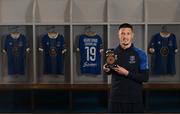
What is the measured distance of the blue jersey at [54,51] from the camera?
233 inches

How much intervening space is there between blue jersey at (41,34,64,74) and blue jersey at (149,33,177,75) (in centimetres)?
152

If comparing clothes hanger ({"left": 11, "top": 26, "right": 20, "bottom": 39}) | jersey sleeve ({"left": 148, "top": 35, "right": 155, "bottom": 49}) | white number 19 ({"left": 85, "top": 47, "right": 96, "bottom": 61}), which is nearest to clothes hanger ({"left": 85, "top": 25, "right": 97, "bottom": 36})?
white number 19 ({"left": 85, "top": 47, "right": 96, "bottom": 61})

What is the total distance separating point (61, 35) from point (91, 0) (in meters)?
0.80

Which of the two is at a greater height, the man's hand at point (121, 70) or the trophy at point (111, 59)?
the trophy at point (111, 59)

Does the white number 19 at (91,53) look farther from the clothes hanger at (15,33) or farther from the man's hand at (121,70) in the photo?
the man's hand at (121,70)

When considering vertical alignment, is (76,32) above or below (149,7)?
below

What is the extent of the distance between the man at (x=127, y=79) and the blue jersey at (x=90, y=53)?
317 cm

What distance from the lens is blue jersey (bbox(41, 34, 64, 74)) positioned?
5914 mm

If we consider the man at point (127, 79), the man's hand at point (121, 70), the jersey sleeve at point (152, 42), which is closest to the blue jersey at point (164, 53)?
the jersey sleeve at point (152, 42)

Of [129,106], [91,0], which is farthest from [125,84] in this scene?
[91,0]

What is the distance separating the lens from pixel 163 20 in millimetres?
5969

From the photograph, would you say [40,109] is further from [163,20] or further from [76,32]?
[163,20]

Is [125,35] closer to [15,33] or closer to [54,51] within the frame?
[54,51]

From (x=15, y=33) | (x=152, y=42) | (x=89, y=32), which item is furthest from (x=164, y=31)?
(x=15, y=33)
